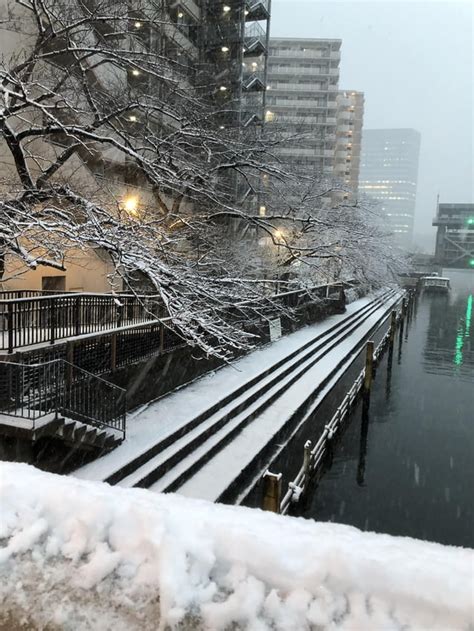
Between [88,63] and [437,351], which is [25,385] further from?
[437,351]

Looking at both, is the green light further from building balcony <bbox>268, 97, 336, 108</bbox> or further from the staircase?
building balcony <bbox>268, 97, 336, 108</bbox>

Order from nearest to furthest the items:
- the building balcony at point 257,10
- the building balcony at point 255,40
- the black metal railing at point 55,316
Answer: the black metal railing at point 55,316, the building balcony at point 257,10, the building balcony at point 255,40

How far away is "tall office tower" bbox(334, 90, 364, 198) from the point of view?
298ft

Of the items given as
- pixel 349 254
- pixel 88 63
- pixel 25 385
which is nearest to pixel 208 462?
pixel 25 385

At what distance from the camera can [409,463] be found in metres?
14.7

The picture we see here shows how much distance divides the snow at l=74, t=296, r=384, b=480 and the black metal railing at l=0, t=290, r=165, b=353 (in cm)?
257

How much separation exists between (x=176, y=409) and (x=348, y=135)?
314 feet

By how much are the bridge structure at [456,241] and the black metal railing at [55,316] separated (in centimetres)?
10570

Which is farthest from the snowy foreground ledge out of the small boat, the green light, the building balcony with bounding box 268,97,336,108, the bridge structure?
the bridge structure

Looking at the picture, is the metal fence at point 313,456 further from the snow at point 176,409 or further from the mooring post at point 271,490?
the snow at point 176,409

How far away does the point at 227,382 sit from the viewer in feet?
48.2

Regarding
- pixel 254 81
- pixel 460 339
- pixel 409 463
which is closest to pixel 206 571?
pixel 409 463

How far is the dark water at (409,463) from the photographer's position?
11336mm

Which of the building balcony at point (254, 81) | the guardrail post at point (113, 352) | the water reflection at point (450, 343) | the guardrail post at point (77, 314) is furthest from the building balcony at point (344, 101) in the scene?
the guardrail post at point (113, 352)
